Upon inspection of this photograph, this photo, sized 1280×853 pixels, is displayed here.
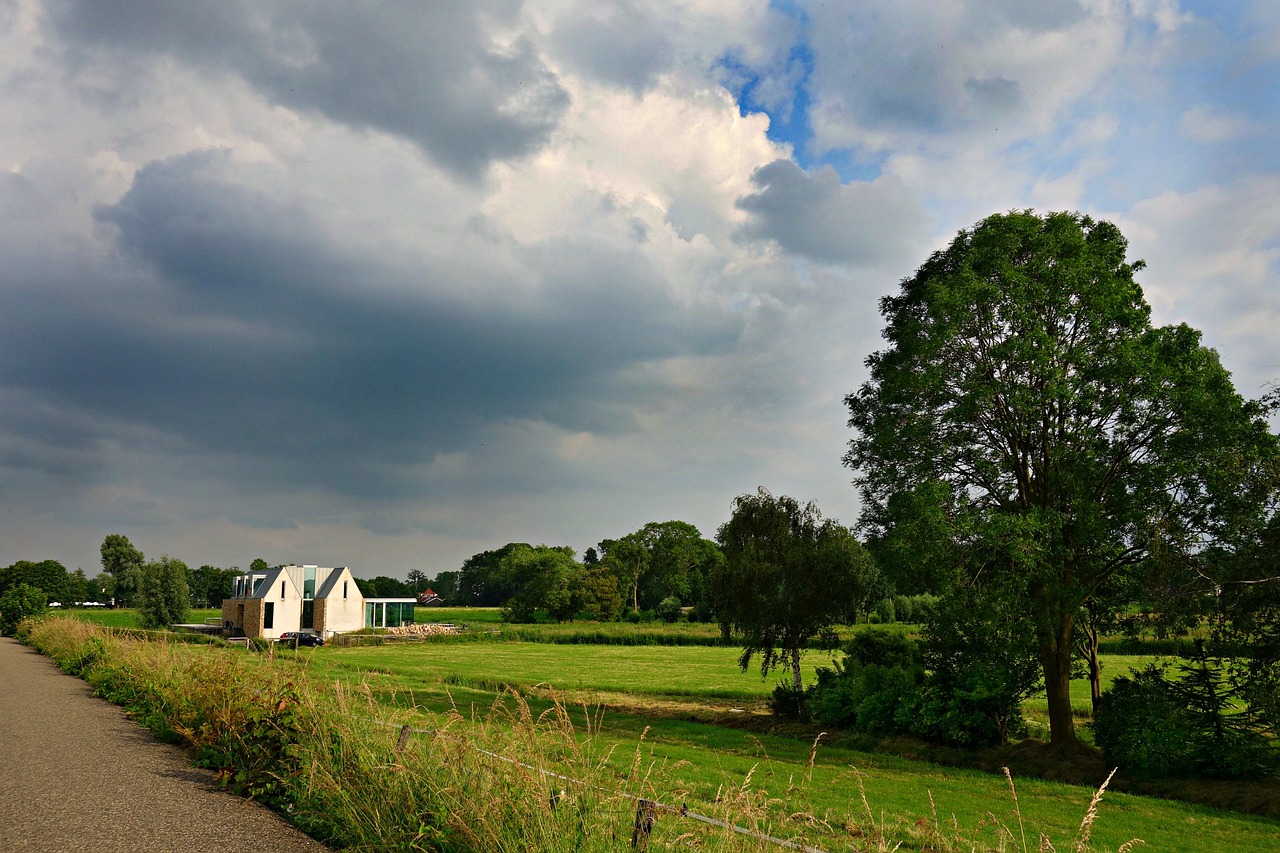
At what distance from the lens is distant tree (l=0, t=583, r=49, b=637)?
4709cm

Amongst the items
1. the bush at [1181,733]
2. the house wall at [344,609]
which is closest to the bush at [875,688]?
the bush at [1181,733]

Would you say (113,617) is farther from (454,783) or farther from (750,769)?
(750,769)

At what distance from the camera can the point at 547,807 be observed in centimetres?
580

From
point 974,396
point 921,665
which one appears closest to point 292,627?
point 921,665

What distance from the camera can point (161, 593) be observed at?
6378 centimetres

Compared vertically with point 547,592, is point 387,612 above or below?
below

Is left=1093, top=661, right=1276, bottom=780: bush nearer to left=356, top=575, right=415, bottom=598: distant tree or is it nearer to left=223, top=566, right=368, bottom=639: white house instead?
left=223, top=566, right=368, bottom=639: white house

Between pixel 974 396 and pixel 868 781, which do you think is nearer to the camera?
pixel 868 781

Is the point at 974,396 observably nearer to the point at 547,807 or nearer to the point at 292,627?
the point at 547,807

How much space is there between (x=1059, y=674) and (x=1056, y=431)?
5.70m

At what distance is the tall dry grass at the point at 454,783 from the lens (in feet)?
18.7

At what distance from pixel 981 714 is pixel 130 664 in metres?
19.9

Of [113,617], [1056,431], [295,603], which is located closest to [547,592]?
[295,603]

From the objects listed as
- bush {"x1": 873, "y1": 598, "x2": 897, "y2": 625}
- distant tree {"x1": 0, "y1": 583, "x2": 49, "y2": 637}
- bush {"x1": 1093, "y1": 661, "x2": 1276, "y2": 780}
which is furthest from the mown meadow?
bush {"x1": 873, "y1": 598, "x2": 897, "y2": 625}
